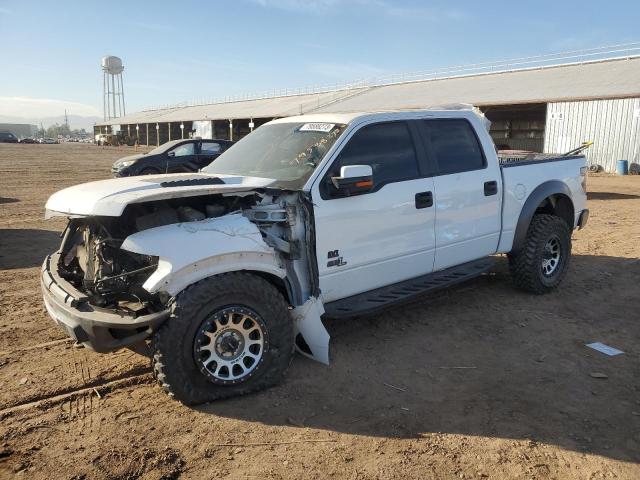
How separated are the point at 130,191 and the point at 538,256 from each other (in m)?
4.27

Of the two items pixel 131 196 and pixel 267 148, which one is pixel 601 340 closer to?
pixel 267 148

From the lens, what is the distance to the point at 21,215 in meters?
11.0

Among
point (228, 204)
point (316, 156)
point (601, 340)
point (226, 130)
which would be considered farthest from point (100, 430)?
point (226, 130)

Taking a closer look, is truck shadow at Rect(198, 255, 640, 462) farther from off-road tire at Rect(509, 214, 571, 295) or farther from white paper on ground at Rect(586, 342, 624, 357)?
off-road tire at Rect(509, 214, 571, 295)

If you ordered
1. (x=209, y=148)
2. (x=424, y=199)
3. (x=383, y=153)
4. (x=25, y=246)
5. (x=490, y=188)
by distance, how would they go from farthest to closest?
1. (x=209, y=148)
2. (x=25, y=246)
3. (x=490, y=188)
4. (x=424, y=199)
5. (x=383, y=153)

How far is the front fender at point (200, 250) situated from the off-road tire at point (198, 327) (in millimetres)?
81

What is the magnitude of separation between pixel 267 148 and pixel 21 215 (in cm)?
862

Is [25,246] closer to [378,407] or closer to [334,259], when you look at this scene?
[334,259]

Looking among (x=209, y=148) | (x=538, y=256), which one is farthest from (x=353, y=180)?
(x=209, y=148)

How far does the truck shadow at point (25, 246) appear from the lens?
23.3 feet

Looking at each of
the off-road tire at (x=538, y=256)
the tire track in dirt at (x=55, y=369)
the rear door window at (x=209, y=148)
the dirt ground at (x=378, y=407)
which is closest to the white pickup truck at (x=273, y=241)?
the tire track in dirt at (x=55, y=369)

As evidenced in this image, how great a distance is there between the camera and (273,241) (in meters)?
3.76

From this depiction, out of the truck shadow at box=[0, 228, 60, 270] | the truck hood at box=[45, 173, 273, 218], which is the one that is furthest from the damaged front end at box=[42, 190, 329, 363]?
the truck shadow at box=[0, 228, 60, 270]

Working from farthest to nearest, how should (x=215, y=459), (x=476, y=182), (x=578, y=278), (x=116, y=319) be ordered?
(x=578, y=278)
(x=476, y=182)
(x=116, y=319)
(x=215, y=459)
